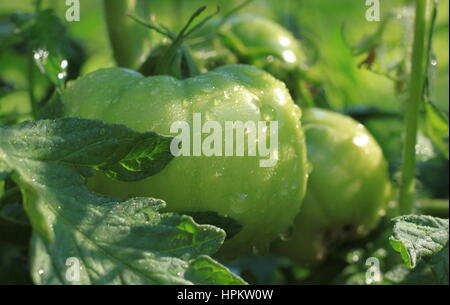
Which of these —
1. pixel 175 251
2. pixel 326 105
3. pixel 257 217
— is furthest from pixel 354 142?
pixel 175 251

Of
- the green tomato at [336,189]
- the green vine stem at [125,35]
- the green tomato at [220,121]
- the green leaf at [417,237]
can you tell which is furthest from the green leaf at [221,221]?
the green vine stem at [125,35]

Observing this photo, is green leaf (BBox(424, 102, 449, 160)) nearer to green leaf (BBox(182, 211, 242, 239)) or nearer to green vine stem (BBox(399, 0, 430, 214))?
green vine stem (BBox(399, 0, 430, 214))

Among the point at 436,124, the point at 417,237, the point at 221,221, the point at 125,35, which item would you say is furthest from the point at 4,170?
the point at 436,124

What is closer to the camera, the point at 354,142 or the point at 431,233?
the point at 431,233

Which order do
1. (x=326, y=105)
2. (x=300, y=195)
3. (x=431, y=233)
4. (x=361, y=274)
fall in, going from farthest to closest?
(x=326, y=105)
(x=361, y=274)
(x=300, y=195)
(x=431, y=233)

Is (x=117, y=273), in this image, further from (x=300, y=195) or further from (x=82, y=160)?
(x=300, y=195)

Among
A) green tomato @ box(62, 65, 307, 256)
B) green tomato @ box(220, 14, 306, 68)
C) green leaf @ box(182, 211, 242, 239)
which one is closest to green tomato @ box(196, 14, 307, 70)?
green tomato @ box(220, 14, 306, 68)
